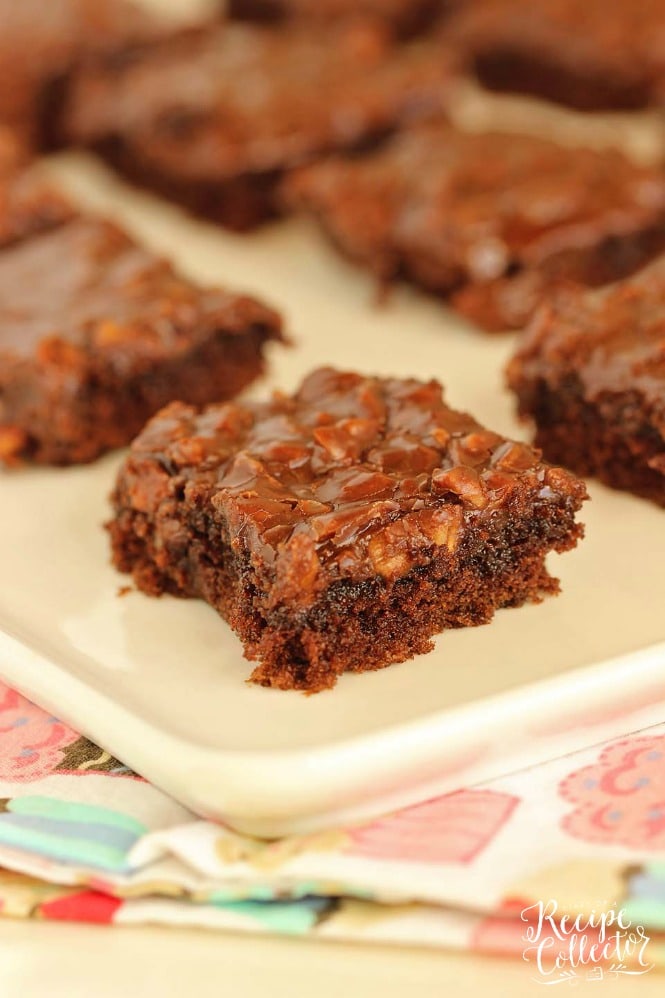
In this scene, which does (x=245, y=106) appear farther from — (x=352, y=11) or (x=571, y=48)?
(x=571, y=48)

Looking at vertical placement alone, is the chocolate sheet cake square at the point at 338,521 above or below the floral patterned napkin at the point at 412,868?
above

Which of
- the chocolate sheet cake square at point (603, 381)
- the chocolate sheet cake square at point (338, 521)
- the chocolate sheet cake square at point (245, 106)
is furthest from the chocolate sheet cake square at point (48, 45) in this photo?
the chocolate sheet cake square at point (338, 521)

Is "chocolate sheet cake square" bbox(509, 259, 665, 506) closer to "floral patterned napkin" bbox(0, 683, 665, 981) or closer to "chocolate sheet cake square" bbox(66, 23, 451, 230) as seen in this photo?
"floral patterned napkin" bbox(0, 683, 665, 981)

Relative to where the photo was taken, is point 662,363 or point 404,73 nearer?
point 662,363

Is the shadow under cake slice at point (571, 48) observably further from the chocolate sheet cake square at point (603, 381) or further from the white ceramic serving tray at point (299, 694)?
the white ceramic serving tray at point (299, 694)

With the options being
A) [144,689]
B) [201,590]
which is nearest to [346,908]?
[144,689]

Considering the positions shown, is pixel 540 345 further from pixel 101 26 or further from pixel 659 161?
pixel 101 26
